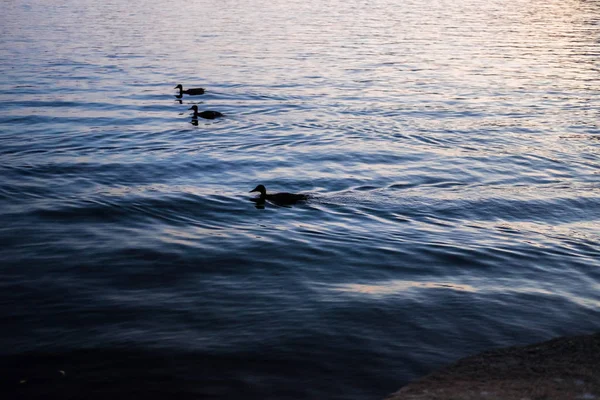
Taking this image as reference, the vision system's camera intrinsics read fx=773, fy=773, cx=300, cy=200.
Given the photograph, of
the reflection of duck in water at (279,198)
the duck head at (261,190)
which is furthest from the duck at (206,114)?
the reflection of duck in water at (279,198)

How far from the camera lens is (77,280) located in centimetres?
1266

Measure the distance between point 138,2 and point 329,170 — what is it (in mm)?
64351

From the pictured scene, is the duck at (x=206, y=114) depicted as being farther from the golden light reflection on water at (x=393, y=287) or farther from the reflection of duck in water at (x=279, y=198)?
the golden light reflection on water at (x=393, y=287)

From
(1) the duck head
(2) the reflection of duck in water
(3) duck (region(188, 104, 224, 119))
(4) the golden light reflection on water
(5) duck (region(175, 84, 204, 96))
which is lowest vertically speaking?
(4) the golden light reflection on water

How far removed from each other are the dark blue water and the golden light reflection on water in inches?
2.0

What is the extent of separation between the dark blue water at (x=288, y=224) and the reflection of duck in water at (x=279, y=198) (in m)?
0.25

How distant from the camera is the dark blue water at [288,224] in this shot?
1026 centimetres

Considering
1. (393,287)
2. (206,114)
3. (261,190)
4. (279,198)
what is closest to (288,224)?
(279,198)

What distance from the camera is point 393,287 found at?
12.7 metres

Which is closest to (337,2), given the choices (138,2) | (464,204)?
(138,2)

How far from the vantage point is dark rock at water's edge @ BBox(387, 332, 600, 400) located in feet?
25.7

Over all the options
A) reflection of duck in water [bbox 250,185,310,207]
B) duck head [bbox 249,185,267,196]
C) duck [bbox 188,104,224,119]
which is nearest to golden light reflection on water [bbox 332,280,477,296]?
reflection of duck in water [bbox 250,185,310,207]

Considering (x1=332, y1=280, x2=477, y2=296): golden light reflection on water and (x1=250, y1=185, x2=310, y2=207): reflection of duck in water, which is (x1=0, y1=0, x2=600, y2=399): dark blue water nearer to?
(x1=332, y1=280, x2=477, y2=296): golden light reflection on water

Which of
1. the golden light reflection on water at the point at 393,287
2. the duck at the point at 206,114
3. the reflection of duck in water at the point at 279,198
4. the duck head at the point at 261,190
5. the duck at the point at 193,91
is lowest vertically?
the golden light reflection on water at the point at 393,287
